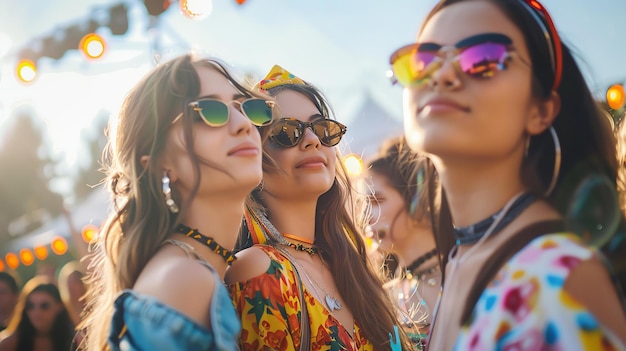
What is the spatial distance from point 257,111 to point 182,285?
2.48ft

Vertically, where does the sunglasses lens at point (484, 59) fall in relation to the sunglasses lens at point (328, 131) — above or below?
above

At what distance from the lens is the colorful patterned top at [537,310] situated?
109 centimetres

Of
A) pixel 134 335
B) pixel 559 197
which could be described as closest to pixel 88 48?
pixel 134 335

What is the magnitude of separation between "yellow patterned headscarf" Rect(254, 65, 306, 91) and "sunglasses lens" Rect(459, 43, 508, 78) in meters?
1.53

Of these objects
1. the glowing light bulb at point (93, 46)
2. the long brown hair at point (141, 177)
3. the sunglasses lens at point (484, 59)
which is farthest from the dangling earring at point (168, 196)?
the glowing light bulb at point (93, 46)

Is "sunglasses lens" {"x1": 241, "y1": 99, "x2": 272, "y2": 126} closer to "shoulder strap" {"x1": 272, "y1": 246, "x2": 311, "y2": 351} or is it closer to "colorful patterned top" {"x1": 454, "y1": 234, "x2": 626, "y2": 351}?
"shoulder strap" {"x1": 272, "y1": 246, "x2": 311, "y2": 351}

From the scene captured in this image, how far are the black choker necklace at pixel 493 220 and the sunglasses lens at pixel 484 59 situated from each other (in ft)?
0.94

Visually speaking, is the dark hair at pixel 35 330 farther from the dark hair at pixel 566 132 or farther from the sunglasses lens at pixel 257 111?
the dark hair at pixel 566 132

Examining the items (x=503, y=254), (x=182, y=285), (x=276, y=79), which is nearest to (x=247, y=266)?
(x=182, y=285)

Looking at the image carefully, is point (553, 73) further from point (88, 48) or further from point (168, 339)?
point (88, 48)

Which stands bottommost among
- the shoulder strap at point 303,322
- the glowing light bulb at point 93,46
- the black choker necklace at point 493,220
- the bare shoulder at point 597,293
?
the glowing light bulb at point 93,46

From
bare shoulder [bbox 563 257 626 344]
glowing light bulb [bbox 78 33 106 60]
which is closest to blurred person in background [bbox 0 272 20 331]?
glowing light bulb [bbox 78 33 106 60]

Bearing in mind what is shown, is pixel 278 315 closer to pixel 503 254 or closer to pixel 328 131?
pixel 328 131

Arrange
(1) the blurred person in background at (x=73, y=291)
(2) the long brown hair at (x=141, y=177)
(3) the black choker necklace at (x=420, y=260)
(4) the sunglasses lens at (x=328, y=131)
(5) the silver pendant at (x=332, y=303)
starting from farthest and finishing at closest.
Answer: (1) the blurred person in background at (x=73, y=291), (3) the black choker necklace at (x=420, y=260), (4) the sunglasses lens at (x=328, y=131), (5) the silver pendant at (x=332, y=303), (2) the long brown hair at (x=141, y=177)
